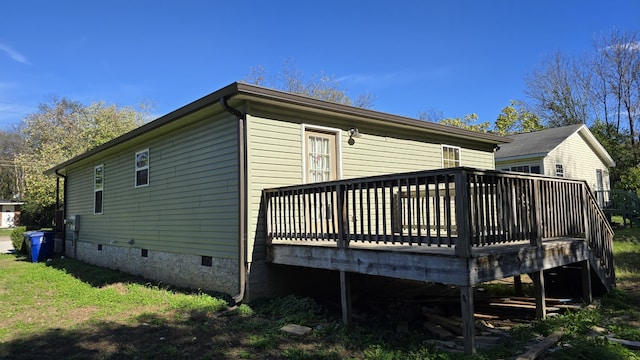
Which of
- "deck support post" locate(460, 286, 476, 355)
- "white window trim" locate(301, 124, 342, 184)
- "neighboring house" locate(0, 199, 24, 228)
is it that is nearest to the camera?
"deck support post" locate(460, 286, 476, 355)

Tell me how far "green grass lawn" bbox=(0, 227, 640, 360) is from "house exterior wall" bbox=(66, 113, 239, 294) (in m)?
0.69

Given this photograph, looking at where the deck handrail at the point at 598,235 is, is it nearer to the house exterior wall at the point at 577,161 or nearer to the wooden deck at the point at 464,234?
the wooden deck at the point at 464,234

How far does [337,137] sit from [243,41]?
13.5 meters

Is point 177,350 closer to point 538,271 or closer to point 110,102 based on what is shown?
point 538,271

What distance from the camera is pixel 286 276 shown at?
22.7 ft

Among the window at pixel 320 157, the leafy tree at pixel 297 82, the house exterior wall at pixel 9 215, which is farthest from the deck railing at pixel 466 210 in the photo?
the house exterior wall at pixel 9 215

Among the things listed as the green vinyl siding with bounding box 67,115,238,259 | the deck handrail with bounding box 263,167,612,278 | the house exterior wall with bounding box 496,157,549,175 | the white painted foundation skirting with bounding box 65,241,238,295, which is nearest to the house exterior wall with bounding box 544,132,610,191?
the house exterior wall with bounding box 496,157,549,175

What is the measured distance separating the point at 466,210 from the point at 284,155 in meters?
3.74

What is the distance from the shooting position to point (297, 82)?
28.4m

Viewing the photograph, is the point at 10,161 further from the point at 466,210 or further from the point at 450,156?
the point at 466,210

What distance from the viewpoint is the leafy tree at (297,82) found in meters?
27.9

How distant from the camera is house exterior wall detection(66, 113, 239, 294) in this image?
23.0 feet

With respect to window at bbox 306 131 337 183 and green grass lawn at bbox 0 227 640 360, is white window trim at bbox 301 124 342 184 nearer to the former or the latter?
window at bbox 306 131 337 183

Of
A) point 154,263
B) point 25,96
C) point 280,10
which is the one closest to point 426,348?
point 154,263
